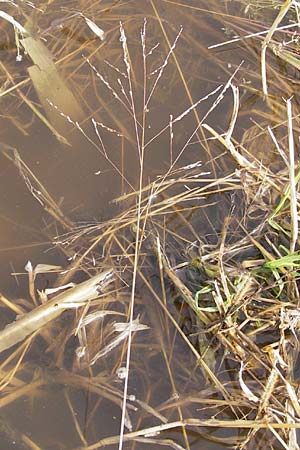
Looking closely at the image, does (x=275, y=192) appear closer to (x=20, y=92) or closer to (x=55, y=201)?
(x=55, y=201)

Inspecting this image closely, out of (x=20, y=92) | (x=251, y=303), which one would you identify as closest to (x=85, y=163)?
(x=20, y=92)

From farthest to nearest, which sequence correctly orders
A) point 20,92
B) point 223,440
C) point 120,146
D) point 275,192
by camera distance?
1. point 20,92
2. point 120,146
3. point 275,192
4. point 223,440

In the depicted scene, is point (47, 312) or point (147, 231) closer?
point (47, 312)

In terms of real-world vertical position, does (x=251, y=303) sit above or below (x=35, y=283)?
below

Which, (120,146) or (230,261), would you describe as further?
(120,146)

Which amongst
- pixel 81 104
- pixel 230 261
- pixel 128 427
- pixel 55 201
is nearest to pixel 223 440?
pixel 128 427

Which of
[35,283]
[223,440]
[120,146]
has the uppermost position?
[120,146]

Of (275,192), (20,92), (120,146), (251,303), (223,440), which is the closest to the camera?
(223,440)
